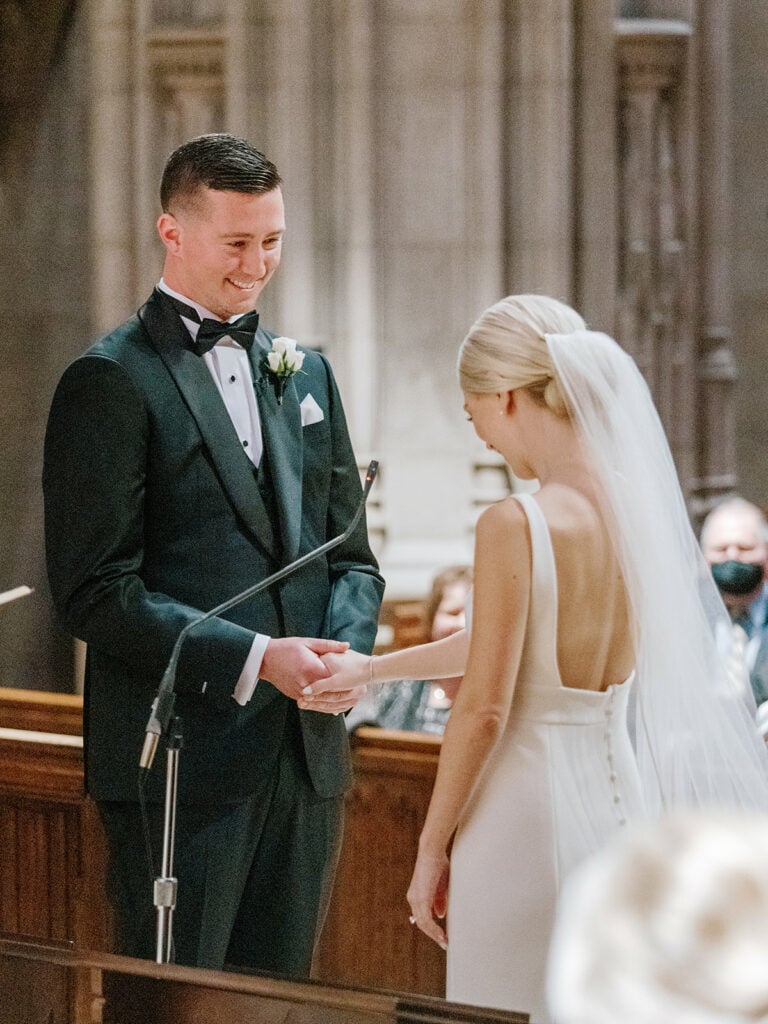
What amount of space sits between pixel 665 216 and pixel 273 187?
4303mm

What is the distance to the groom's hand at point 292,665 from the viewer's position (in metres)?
2.51

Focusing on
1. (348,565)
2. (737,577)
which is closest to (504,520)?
(348,565)

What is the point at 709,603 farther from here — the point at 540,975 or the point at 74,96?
the point at 74,96

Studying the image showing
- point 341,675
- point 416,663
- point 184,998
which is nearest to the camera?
point 184,998

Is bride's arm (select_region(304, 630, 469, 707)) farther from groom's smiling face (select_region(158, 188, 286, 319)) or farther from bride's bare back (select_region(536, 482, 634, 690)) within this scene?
groom's smiling face (select_region(158, 188, 286, 319))

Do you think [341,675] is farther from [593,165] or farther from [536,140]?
[593,165]

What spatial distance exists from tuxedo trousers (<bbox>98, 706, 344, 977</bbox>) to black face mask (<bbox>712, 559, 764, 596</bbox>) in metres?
2.04

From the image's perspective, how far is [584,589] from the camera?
91.7 inches

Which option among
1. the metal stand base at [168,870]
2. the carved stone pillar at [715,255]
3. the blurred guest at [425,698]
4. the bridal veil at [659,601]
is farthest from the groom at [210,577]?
the carved stone pillar at [715,255]

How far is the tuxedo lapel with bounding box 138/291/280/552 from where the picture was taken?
8.34 ft

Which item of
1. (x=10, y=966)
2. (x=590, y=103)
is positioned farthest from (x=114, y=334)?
(x=590, y=103)

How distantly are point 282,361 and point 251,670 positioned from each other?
541mm

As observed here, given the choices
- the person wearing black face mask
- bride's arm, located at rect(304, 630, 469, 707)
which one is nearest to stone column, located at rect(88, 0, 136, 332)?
the person wearing black face mask

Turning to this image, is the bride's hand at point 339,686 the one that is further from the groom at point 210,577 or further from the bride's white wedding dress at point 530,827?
the bride's white wedding dress at point 530,827
